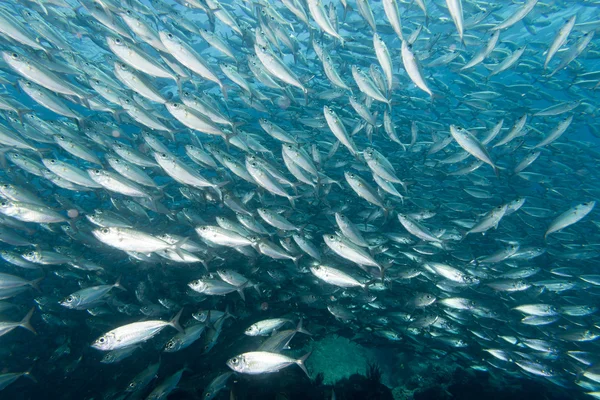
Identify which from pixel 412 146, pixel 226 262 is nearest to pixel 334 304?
pixel 226 262

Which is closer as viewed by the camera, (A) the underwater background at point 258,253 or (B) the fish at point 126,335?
(B) the fish at point 126,335

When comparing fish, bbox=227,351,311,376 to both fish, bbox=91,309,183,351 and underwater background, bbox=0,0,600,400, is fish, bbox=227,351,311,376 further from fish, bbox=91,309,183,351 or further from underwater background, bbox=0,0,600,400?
fish, bbox=91,309,183,351

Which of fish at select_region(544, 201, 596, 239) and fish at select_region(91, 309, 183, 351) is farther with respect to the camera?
fish at select_region(544, 201, 596, 239)

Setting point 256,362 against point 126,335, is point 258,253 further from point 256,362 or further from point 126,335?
point 126,335

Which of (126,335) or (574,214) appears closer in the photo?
(126,335)

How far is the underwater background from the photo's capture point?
494cm

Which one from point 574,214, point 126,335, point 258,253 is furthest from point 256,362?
point 574,214

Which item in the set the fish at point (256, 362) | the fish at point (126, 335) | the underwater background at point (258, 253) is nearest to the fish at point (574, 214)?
the underwater background at point (258, 253)

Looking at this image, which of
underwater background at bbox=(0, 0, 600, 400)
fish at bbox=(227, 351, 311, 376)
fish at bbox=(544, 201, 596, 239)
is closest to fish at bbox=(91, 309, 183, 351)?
underwater background at bbox=(0, 0, 600, 400)

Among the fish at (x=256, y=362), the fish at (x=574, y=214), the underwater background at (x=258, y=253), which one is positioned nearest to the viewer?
the fish at (x=256, y=362)

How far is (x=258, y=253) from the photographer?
20.6 ft

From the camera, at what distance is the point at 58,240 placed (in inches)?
343

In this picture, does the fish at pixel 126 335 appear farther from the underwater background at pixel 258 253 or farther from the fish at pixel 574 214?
the fish at pixel 574 214

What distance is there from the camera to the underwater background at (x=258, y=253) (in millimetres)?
4941
